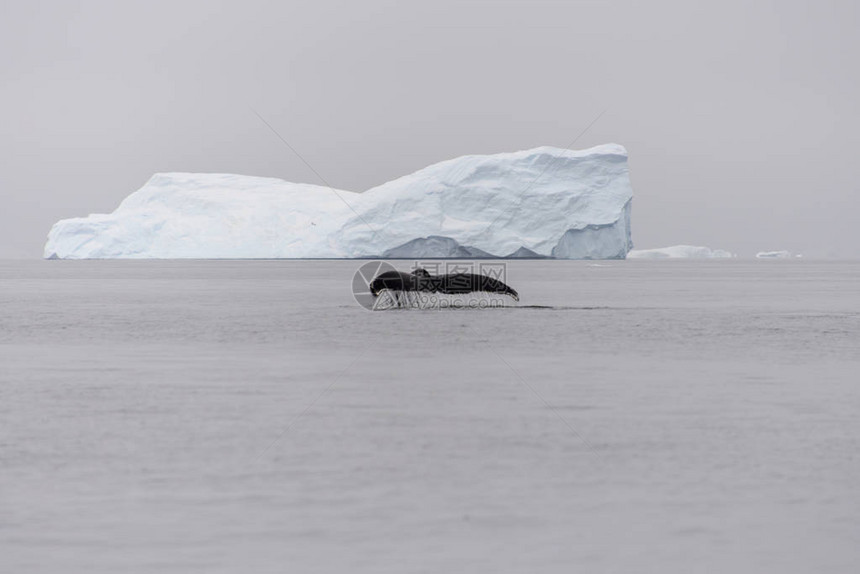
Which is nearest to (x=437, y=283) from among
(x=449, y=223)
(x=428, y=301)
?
(x=428, y=301)

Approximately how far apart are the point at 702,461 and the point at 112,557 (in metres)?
3.86

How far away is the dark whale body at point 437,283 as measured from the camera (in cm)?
2678

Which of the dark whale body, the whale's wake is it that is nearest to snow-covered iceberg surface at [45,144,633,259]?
the whale's wake

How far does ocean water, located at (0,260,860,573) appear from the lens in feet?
15.8

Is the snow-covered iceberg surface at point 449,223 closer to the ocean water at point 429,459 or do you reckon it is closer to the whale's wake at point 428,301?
the whale's wake at point 428,301

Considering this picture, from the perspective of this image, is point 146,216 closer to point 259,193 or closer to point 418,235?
point 259,193

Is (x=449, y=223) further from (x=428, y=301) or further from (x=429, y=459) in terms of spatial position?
(x=429, y=459)

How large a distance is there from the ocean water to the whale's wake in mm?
11922

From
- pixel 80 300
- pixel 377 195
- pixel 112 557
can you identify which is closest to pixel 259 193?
pixel 377 195

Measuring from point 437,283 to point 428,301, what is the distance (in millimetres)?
1130

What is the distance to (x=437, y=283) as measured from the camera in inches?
1078

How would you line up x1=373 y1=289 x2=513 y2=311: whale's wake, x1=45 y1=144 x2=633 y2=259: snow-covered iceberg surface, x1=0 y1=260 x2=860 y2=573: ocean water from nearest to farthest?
x1=0 y1=260 x2=860 y2=573: ocean water, x1=373 y1=289 x2=513 y2=311: whale's wake, x1=45 y1=144 x2=633 y2=259: snow-covered iceberg surface

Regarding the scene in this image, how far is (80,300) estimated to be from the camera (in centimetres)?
3162

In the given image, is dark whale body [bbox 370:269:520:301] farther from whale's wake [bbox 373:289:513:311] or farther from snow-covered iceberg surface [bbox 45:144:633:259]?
snow-covered iceberg surface [bbox 45:144:633:259]
